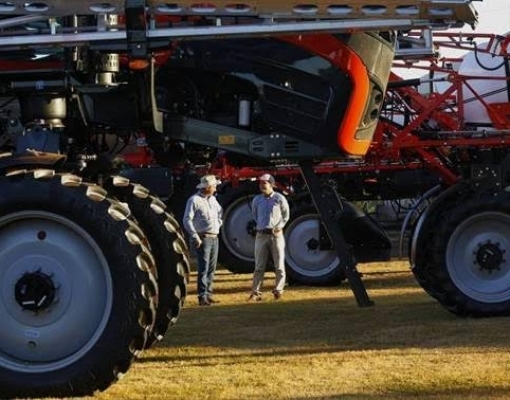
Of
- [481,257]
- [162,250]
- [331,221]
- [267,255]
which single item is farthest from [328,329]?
[267,255]

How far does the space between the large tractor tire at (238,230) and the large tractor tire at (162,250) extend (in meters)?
7.61

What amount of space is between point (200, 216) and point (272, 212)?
914mm

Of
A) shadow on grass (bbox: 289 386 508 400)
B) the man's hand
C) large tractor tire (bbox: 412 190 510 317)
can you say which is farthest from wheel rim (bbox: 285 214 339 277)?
shadow on grass (bbox: 289 386 508 400)

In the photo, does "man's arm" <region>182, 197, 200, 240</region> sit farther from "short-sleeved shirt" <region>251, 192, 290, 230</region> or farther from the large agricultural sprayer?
the large agricultural sprayer

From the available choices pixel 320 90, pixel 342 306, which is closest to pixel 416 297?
pixel 342 306

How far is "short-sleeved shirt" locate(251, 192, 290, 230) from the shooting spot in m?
12.2

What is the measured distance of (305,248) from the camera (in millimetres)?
13523

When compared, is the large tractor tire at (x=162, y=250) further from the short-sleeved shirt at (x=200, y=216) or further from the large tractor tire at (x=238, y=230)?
the large tractor tire at (x=238, y=230)

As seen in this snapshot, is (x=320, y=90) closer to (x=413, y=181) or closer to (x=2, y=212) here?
(x=2, y=212)

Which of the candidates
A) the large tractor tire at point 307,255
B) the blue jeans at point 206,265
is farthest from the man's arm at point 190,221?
the large tractor tire at point 307,255

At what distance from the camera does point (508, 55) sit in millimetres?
13180

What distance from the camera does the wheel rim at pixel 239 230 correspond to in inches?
573

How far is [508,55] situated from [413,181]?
Result: 2.58 m

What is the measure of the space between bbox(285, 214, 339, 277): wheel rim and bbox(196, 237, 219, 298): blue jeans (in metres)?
1.65
